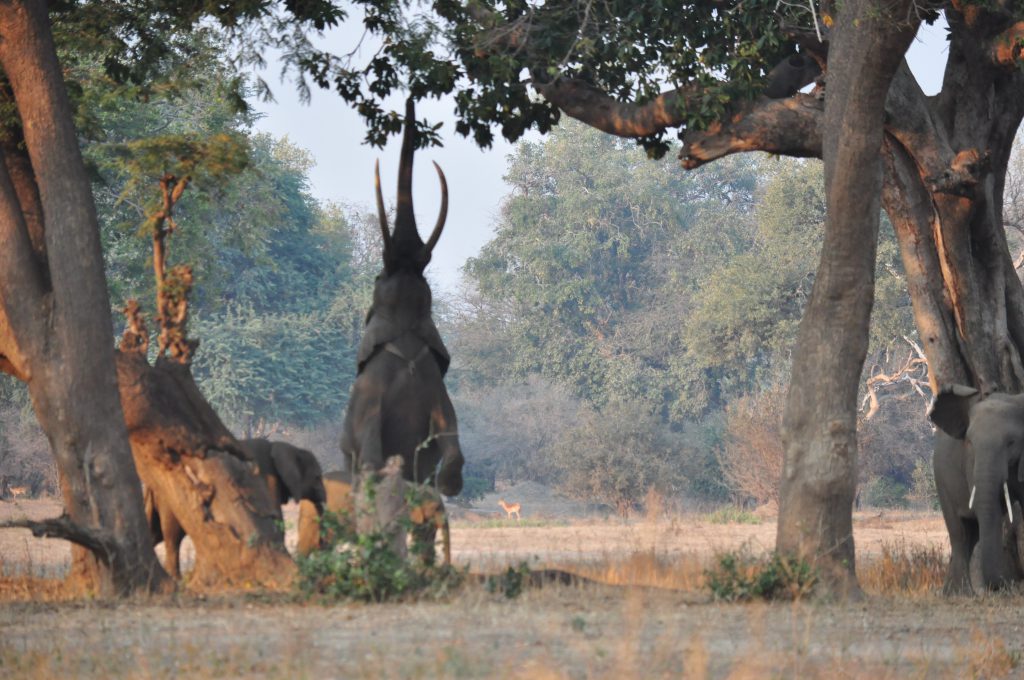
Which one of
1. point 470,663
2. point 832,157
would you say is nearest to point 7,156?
point 832,157

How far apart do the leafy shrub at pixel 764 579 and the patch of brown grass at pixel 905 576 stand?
1.89 meters

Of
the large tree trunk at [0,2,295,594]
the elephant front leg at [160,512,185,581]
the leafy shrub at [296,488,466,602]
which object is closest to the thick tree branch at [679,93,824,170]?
the large tree trunk at [0,2,295,594]

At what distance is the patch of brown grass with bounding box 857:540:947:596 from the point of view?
13.4 metres

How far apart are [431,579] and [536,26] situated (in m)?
6.33

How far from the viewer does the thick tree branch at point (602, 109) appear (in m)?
15.6

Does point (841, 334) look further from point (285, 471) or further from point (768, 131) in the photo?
point (285, 471)

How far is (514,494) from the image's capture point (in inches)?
1934

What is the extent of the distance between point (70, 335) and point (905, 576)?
8.14m

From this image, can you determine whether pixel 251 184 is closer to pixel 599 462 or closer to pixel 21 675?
pixel 599 462

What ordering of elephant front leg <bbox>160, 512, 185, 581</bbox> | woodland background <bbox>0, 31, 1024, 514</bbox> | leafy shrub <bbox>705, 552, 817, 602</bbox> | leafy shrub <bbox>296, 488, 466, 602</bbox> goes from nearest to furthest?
leafy shrub <bbox>296, 488, 466, 602</bbox>, leafy shrub <bbox>705, 552, 817, 602</bbox>, elephant front leg <bbox>160, 512, 185, 581</bbox>, woodland background <bbox>0, 31, 1024, 514</bbox>

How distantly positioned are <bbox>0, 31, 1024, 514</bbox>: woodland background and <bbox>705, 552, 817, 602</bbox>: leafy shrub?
22.5 metres

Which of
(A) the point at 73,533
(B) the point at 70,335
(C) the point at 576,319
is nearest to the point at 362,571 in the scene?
(A) the point at 73,533

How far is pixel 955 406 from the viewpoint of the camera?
13.8m

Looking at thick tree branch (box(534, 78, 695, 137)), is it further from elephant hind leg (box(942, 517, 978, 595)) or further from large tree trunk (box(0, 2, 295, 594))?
large tree trunk (box(0, 2, 295, 594))
